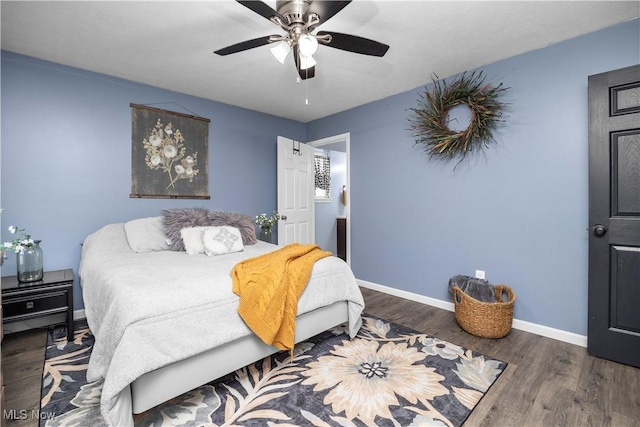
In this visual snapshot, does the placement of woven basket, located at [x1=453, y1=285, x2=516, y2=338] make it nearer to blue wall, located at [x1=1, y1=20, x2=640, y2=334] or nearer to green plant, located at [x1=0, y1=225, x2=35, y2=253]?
blue wall, located at [x1=1, y1=20, x2=640, y2=334]

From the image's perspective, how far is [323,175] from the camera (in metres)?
5.70

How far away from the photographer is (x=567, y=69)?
A: 7.89 ft

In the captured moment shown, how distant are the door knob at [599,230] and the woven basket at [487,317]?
31.4 inches

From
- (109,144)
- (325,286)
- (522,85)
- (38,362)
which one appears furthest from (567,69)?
(38,362)

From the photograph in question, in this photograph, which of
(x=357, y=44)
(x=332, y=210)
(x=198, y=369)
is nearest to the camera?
(x=198, y=369)

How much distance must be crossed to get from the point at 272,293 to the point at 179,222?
1.65m

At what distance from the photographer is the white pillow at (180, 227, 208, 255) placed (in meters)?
2.72

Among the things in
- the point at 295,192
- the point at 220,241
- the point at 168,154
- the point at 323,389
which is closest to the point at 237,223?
the point at 220,241

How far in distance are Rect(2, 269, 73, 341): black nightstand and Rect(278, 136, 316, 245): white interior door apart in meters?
2.42

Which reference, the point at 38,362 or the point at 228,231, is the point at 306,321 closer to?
the point at 228,231

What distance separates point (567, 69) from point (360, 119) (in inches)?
87.2

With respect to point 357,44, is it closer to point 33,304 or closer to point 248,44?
point 248,44

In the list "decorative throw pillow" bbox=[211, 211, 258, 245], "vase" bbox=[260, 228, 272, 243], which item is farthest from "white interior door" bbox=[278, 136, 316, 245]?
"decorative throw pillow" bbox=[211, 211, 258, 245]

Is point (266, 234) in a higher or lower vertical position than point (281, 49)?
lower
